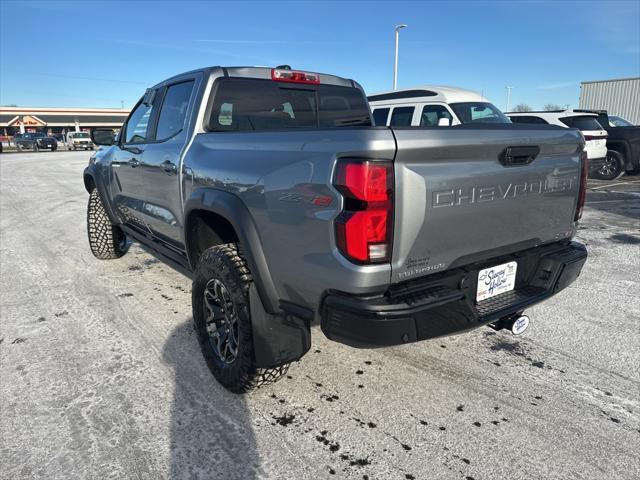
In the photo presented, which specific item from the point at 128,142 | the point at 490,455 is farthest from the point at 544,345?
the point at 128,142

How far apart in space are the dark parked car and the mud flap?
139 ft

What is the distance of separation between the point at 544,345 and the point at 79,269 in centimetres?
485

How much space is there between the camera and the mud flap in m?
2.44

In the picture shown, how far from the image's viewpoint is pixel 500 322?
278cm

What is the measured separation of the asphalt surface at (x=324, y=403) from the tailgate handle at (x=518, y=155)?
1.38 meters

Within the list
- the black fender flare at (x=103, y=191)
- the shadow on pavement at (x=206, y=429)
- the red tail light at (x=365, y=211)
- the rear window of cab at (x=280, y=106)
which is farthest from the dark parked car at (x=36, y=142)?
the red tail light at (x=365, y=211)

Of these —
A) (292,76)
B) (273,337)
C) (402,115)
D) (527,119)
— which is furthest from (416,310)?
(527,119)

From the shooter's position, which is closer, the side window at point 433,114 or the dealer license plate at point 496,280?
the dealer license plate at point 496,280

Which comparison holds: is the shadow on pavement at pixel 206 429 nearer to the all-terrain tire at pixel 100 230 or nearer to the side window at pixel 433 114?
the all-terrain tire at pixel 100 230

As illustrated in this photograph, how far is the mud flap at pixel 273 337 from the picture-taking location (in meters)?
2.44

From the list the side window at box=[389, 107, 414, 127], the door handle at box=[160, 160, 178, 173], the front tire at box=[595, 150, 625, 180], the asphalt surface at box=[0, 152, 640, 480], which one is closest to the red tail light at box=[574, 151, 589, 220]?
the asphalt surface at box=[0, 152, 640, 480]

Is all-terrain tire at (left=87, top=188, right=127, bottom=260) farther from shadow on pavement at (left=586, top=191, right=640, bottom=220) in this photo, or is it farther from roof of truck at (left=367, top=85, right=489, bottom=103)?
shadow on pavement at (left=586, top=191, right=640, bottom=220)

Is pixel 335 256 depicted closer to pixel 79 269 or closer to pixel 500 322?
pixel 500 322

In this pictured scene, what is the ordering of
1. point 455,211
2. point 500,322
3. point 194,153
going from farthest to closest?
point 194,153 < point 500,322 < point 455,211
